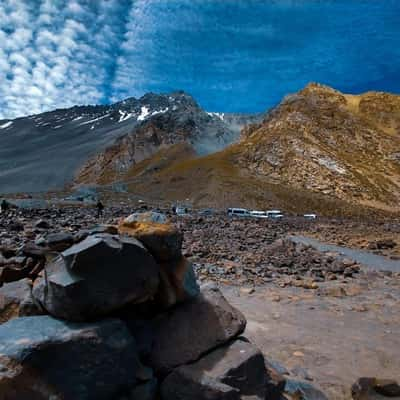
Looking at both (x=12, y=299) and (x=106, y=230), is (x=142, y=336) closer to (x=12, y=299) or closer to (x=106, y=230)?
(x=106, y=230)

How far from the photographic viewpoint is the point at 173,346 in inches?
243

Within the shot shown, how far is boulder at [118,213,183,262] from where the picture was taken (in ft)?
21.2

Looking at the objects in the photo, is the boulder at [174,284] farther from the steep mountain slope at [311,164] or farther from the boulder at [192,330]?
the steep mountain slope at [311,164]

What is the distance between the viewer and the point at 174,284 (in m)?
6.63

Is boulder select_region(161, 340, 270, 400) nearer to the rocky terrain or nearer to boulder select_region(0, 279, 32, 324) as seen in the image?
the rocky terrain

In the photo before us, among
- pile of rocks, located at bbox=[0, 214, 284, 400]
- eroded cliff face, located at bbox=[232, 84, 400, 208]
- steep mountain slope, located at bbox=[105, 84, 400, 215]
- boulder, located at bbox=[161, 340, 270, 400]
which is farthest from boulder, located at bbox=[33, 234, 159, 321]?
eroded cliff face, located at bbox=[232, 84, 400, 208]

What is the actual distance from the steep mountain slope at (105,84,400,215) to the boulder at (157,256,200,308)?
68.3m

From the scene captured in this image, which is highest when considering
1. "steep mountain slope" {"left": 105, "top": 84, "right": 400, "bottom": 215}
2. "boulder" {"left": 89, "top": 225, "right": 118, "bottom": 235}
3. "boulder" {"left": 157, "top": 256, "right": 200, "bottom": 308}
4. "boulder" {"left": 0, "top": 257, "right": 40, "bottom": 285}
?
"boulder" {"left": 89, "top": 225, "right": 118, "bottom": 235}

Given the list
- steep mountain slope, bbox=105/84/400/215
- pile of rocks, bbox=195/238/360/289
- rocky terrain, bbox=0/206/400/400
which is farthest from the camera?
steep mountain slope, bbox=105/84/400/215

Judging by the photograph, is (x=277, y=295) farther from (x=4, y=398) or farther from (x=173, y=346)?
(x=4, y=398)

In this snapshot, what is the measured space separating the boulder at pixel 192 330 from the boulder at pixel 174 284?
8.8 inches

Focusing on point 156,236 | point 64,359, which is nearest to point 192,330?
point 156,236

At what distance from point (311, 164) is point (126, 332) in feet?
313

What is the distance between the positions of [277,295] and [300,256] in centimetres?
861
